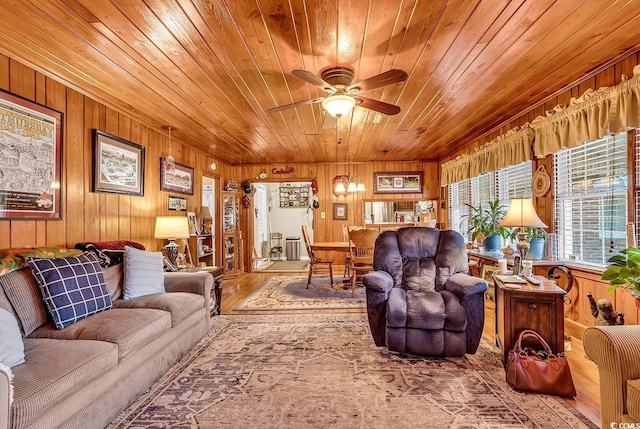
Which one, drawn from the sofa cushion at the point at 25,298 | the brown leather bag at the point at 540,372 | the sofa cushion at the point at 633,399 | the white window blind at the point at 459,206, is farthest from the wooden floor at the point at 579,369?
the sofa cushion at the point at 25,298

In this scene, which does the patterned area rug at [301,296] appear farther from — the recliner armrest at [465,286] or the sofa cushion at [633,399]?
the sofa cushion at [633,399]

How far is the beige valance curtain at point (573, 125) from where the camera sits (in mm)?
2320

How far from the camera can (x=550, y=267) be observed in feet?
10.1

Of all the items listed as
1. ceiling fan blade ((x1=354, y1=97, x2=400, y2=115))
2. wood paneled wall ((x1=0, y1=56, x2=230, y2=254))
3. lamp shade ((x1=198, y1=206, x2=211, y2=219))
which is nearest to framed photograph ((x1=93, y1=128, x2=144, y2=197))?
wood paneled wall ((x1=0, y1=56, x2=230, y2=254))

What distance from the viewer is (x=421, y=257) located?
10.2 feet

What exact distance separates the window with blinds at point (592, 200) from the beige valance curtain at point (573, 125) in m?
0.19

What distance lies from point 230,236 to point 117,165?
3.03 meters

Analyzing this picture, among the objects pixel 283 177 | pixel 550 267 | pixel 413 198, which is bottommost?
pixel 550 267

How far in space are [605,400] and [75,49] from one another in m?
3.72

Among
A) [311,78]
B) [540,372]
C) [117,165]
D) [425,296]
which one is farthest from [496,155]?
[117,165]

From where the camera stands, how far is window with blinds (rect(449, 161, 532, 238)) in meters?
3.85

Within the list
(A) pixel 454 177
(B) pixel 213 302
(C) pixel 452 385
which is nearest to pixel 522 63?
(C) pixel 452 385

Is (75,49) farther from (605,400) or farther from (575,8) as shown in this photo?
(605,400)

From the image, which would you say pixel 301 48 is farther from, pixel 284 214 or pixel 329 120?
pixel 284 214
